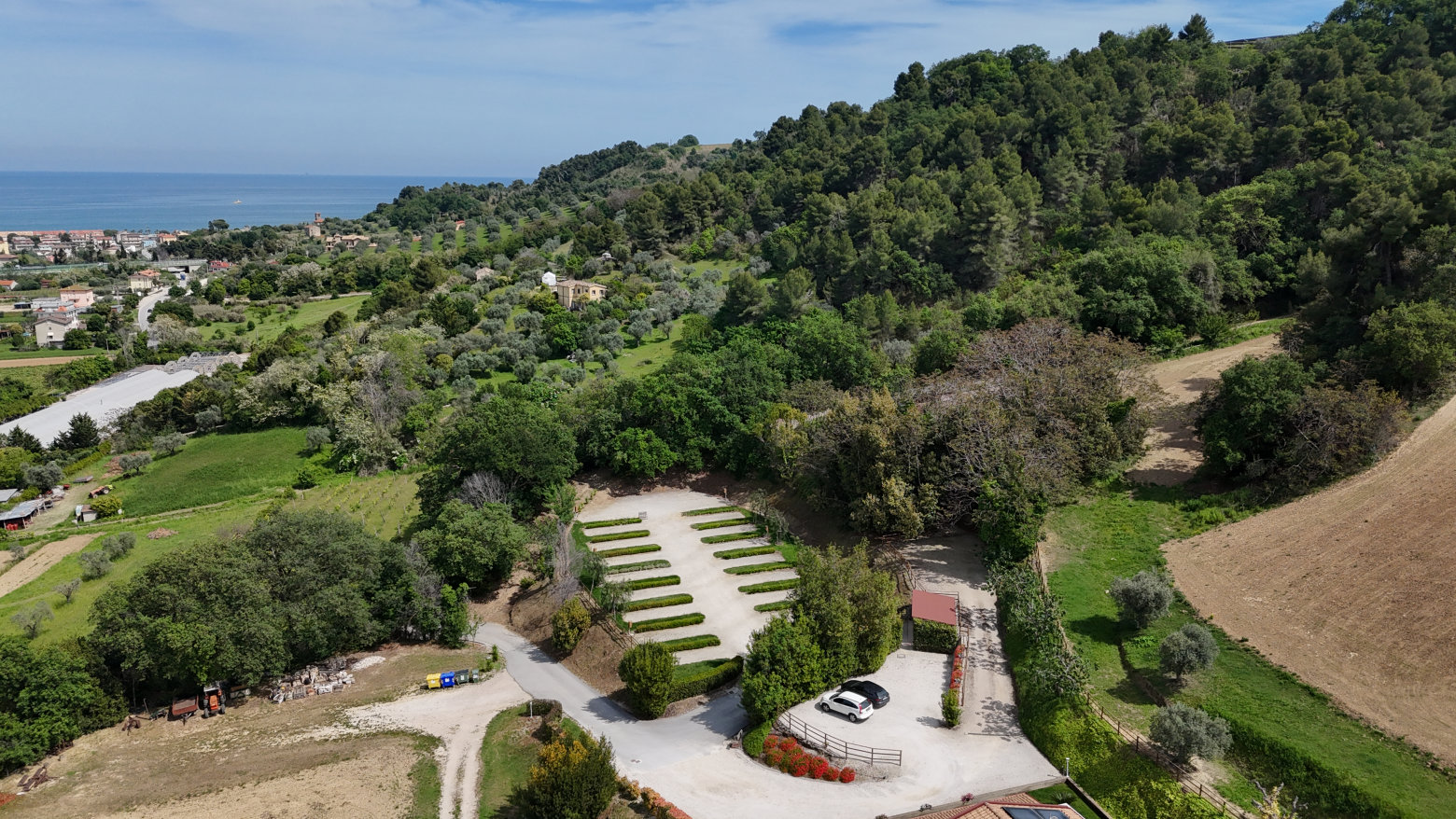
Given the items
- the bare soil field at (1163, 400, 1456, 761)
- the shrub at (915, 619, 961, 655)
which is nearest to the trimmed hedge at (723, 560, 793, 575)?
the shrub at (915, 619, 961, 655)

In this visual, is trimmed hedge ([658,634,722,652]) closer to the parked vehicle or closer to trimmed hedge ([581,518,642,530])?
the parked vehicle

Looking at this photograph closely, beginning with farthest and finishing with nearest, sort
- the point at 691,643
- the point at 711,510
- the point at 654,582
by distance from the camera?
the point at 711,510, the point at 654,582, the point at 691,643

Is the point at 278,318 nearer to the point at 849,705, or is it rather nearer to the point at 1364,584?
the point at 849,705

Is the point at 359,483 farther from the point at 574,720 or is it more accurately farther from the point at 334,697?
the point at 574,720

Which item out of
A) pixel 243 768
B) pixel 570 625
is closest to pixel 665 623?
pixel 570 625

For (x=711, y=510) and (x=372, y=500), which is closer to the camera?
(x=711, y=510)

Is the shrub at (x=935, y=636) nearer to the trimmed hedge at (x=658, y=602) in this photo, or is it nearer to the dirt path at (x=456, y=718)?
the trimmed hedge at (x=658, y=602)

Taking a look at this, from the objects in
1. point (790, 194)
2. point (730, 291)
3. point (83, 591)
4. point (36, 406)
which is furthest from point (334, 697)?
point (790, 194)
